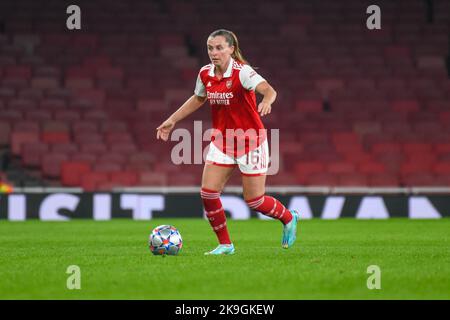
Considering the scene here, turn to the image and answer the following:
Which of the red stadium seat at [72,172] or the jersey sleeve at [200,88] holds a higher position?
the jersey sleeve at [200,88]

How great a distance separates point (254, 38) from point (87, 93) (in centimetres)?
408

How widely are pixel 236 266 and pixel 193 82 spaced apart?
12.8 metres

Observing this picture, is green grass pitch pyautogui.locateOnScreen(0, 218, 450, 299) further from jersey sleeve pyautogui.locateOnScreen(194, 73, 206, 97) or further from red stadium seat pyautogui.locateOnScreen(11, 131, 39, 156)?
red stadium seat pyautogui.locateOnScreen(11, 131, 39, 156)

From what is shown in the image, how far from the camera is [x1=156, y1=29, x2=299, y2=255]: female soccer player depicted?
8.14m

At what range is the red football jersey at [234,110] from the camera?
8.16 metres

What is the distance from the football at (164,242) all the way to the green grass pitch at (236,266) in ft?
0.41

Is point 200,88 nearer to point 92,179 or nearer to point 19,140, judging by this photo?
point 92,179

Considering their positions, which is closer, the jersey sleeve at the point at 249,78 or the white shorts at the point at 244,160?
the jersey sleeve at the point at 249,78

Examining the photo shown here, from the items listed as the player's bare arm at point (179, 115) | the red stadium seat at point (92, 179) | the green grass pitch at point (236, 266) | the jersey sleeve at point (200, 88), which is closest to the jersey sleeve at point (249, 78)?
the jersey sleeve at point (200, 88)

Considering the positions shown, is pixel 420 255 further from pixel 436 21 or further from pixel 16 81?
pixel 436 21

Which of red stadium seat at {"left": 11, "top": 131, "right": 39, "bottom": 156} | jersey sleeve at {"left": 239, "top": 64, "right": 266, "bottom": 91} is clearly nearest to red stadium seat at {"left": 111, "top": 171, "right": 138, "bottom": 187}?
red stadium seat at {"left": 11, "top": 131, "right": 39, "bottom": 156}

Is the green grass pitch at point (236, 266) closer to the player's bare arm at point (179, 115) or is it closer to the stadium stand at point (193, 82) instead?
the player's bare arm at point (179, 115)

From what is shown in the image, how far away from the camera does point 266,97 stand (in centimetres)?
779

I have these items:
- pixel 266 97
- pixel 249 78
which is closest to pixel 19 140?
pixel 249 78
